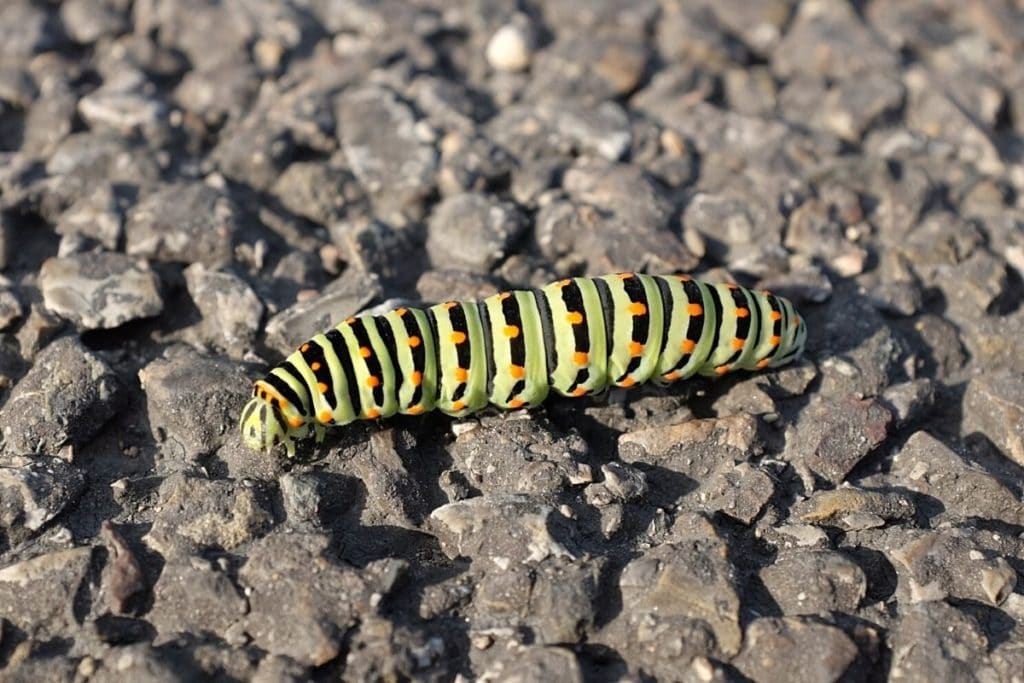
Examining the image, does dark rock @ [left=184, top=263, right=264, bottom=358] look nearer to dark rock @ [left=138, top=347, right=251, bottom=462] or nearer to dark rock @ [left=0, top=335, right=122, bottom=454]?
dark rock @ [left=138, top=347, right=251, bottom=462]

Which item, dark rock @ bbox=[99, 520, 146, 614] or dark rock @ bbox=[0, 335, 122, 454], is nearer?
dark rock @ bbox=[99, 520, 146, 614]

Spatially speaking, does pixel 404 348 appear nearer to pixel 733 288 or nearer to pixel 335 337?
pixel 335 337

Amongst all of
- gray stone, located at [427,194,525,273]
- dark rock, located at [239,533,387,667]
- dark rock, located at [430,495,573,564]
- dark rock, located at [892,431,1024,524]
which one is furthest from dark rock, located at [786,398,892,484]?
dark rock, located at [239,533,387,667]

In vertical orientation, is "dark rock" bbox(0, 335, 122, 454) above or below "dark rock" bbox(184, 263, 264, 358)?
below

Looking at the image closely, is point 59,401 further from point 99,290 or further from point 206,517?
point 206,517

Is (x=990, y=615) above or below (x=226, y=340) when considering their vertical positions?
above

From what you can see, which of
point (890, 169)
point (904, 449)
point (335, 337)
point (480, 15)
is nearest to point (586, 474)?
point (335, 337)

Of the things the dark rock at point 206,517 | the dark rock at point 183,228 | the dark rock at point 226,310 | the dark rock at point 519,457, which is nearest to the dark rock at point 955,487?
the dark rock at point 519,457

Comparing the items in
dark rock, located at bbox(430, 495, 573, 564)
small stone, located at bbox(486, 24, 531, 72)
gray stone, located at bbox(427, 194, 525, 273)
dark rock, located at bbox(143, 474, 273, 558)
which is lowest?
dark rock, located at bbox(143, 474, 273, 558)
